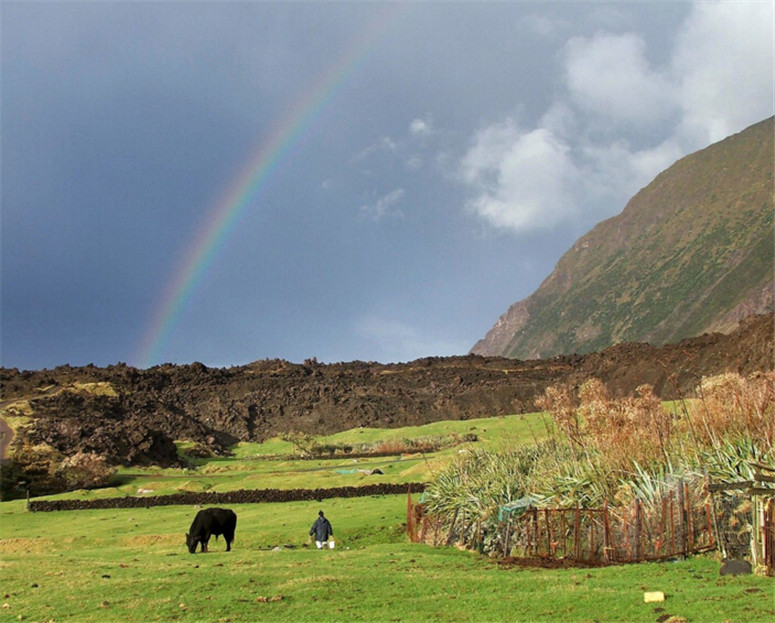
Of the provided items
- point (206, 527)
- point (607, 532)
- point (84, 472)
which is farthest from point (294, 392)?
point (607, 532)

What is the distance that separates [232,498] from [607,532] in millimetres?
30160

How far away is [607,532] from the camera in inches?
756

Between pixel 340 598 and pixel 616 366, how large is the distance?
101 metres

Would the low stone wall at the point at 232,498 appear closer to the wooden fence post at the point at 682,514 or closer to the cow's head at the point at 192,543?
the cow's head at the point at 192,543

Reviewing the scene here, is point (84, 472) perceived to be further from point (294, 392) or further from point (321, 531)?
point (294, 392)

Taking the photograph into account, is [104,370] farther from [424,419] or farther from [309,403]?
[424,419]

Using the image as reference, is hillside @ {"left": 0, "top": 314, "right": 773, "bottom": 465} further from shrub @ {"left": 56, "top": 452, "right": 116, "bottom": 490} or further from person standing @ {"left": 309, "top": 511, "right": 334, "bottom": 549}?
person standing @ {"left": 309, "top": 511, "right": 334, "bottom": 549}

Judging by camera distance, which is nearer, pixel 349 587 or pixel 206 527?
pixel 349 587

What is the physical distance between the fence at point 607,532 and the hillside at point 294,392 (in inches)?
2196

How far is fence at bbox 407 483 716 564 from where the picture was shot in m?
17.8

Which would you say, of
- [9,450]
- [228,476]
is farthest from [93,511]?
[9,450]

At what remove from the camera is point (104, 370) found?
528 feet

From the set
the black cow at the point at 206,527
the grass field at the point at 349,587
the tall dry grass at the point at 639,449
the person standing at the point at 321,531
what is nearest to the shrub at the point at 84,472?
the grass field at the point at 349,587

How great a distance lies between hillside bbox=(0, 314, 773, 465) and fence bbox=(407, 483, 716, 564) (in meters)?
55.8
